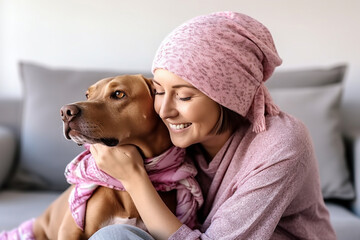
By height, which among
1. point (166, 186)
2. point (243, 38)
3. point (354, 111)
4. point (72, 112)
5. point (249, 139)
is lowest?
point (354, 111)

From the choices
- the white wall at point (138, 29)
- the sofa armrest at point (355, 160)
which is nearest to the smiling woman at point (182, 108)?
the sofa armrest at point (355, 160)

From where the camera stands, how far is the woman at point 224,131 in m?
1.15

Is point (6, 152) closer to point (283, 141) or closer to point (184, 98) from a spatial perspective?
point (184, 98)

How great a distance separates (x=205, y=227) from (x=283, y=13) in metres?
1.52

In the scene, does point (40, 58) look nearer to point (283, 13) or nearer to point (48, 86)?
point (48, 86)

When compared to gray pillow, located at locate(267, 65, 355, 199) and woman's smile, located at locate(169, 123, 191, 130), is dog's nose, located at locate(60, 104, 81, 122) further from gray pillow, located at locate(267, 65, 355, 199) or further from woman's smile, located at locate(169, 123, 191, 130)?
gray pillow, located at locate(267, 65, 355, 199)

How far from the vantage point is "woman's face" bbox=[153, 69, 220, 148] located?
1.18 m

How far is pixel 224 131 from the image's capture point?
1312 millimetres

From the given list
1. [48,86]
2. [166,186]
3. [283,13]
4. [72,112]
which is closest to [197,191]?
[166,186]

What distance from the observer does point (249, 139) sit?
1.30 meters

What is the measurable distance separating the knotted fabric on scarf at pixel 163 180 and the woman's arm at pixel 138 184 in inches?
1.3

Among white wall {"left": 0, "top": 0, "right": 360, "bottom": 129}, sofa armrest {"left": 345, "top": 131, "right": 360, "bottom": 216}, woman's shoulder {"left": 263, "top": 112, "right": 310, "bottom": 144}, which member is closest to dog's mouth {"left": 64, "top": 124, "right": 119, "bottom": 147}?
woman's shoulder {"left": 263, "top": 112, "right": 310, "bottom": 144}

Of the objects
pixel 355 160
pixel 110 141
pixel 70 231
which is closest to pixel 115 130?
pixel 110 141

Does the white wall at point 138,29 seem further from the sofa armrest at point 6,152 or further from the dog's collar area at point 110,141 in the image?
the dog's collar area at point 110,141
